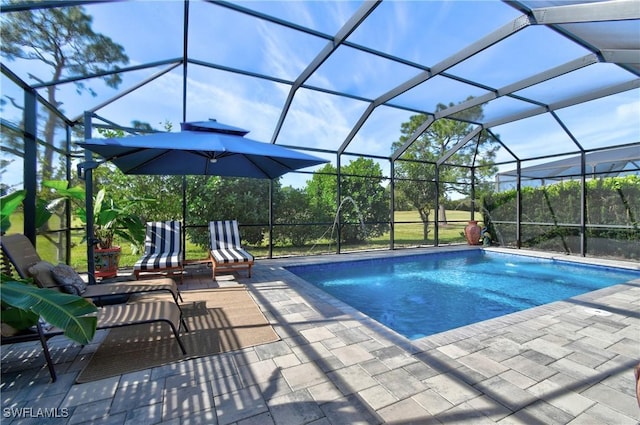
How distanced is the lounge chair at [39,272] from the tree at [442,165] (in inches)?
363

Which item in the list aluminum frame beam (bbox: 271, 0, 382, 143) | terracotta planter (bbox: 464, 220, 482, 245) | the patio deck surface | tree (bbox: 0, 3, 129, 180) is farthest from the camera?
terracotta planter (bbox: 464, 220, 482, 245)

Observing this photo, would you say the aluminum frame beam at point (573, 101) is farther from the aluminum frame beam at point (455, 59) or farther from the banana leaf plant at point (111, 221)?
the banana leaf plant at point (111, 221)

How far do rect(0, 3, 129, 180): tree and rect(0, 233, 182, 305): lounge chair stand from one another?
7.04 ft

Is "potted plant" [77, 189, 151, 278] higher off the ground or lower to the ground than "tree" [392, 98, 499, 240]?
lower

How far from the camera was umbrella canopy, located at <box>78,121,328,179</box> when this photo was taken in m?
3.64

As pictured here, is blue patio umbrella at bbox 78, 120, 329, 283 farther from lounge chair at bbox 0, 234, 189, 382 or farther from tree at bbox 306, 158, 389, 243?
tree at bbox 306, 158, 389, 243

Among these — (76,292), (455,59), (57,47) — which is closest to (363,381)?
(76,292)

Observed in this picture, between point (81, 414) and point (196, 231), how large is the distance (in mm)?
8350

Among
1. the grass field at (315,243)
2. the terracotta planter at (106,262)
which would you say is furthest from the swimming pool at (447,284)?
the terracotta planter at (106,262)

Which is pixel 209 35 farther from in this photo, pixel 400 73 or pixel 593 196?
pixel 593 196

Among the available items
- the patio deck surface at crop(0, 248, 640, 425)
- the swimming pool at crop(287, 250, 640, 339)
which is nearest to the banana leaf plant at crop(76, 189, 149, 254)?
the patio deck surface at crop(0, 248, 640, 425)

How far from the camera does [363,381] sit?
2.28 metres

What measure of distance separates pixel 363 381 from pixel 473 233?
32.6 feet

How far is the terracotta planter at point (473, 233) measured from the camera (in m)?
10.7
